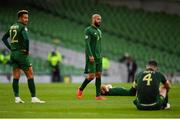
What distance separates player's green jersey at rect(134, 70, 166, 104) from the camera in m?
16.4

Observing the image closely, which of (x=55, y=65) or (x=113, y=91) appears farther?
(x=55, y=65)

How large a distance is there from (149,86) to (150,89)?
0.07 m

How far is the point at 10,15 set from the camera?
45.8 meters

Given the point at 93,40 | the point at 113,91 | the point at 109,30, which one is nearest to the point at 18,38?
the point at 93,40

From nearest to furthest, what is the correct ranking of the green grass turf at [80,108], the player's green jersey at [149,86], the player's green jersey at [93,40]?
the green grass turf at [80,108] → the player's green jersey at [149,86] → the player's green jersey at [93,40]

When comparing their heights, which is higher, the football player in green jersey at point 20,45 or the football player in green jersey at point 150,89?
the football player in green jersey at point 20,45

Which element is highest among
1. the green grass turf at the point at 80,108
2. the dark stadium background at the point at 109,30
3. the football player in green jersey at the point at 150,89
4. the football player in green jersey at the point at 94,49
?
the dark stadium background at the point at 109,30

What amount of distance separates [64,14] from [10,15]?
4061mm

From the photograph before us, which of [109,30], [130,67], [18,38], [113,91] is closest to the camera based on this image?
[18,38]

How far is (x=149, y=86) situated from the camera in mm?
16422

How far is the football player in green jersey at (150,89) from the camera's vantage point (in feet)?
54.0

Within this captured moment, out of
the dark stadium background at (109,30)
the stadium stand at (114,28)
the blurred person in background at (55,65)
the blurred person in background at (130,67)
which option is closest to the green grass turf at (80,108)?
the blurred person in background at (55,65)

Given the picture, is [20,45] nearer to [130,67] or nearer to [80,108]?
[80,108]

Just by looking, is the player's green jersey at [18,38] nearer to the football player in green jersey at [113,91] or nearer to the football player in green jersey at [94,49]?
the football player in green jersey at [94,49]
